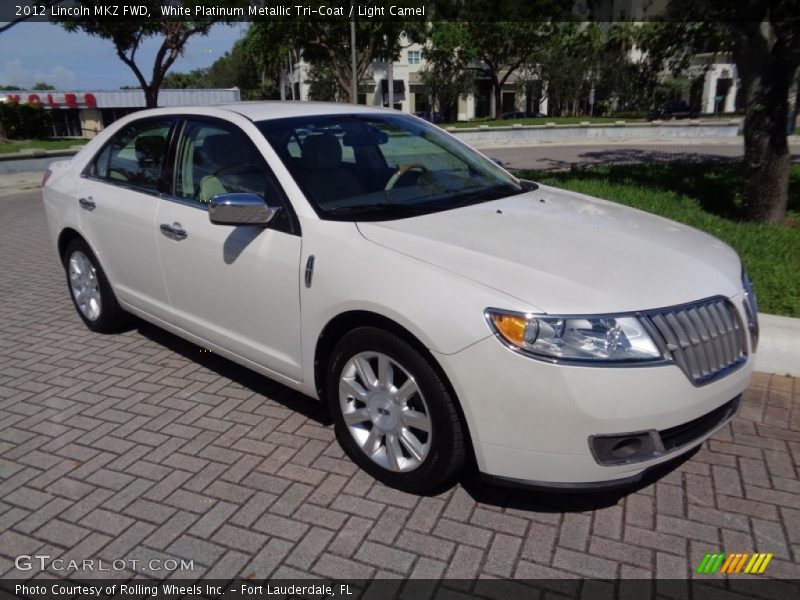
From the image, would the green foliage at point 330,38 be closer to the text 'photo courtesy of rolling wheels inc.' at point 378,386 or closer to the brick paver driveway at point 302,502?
the text 'photo courtesy of rolling wheels inc.' at point 378,386

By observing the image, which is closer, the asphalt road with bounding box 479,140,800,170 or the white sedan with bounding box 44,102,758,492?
the white sedan with bounding box 44,102,758,492

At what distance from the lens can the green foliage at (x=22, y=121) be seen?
3306cm

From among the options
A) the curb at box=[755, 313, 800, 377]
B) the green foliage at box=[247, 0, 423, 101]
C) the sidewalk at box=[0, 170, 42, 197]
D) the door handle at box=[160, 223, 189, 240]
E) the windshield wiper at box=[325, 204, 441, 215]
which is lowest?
the sidewalk at box=[0, 170, 42, 197]

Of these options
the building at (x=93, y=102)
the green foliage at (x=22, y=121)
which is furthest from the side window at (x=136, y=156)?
the building at (x=93, y=102)

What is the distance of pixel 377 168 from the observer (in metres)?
3.84

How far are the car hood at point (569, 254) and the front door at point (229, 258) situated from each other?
1.73 feet

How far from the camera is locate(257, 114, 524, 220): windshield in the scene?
349 cm

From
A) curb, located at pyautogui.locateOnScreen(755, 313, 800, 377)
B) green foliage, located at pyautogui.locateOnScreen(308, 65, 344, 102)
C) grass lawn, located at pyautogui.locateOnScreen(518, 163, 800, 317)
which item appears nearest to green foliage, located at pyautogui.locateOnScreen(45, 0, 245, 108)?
grass lawn, located at pyautogui.locateOnScreen(518, 163, 800, 317)

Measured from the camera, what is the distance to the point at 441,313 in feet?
8.86

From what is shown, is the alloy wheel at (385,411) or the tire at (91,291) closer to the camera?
the alloy wheel at (385,411)

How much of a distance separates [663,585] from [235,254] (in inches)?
99.4

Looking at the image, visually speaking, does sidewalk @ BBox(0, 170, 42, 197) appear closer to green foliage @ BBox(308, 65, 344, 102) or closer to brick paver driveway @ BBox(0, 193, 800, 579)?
brick paver driveway @ BBox(0, 193, 800, 579)

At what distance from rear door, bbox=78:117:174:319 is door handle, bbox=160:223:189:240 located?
0.16m

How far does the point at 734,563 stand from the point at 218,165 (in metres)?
3.27
